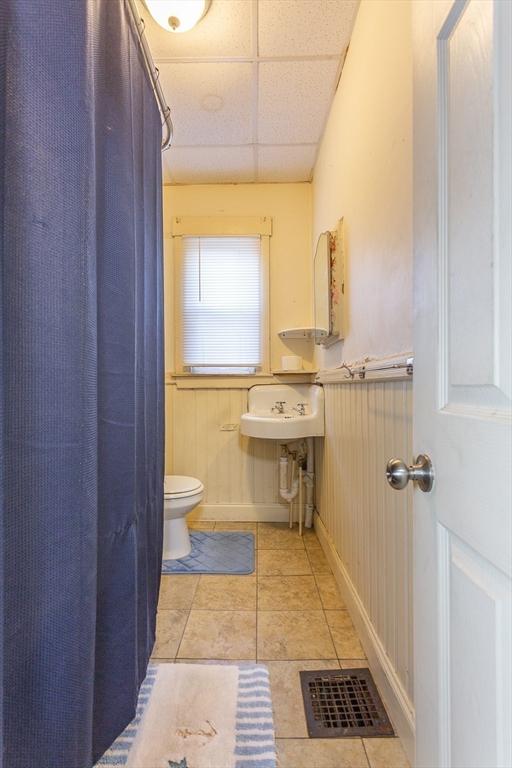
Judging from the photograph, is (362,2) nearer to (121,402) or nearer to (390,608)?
(121,402)

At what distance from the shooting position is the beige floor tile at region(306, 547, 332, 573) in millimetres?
1942

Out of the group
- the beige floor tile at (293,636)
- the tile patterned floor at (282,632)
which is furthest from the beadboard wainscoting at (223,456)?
the beige floor tile at (293,636)

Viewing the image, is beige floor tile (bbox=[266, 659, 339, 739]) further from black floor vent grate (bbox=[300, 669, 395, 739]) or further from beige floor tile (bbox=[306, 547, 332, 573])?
beige floor tile (bbox=[306, 547, 332, 573])

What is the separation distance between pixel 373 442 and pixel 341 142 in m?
1.43

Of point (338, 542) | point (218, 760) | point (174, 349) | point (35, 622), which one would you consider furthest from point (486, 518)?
point (174, 349)

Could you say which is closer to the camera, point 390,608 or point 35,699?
point 35,699

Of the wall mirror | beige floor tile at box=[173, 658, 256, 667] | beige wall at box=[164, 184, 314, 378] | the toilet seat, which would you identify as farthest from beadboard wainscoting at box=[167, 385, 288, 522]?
beige floor tile at box=[173, 658, 256, 667]

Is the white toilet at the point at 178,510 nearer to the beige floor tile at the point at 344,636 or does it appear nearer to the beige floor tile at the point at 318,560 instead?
the beige floor tile at the point at 318,560

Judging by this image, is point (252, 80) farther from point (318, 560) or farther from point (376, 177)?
point (318, 560)

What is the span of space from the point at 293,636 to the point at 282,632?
0.05 m

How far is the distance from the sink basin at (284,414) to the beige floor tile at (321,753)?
4.47 ft

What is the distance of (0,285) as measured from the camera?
1.80 ft

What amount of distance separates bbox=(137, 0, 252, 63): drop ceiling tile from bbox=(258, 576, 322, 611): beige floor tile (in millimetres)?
2504

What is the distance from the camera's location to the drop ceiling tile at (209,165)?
7.65 ft
